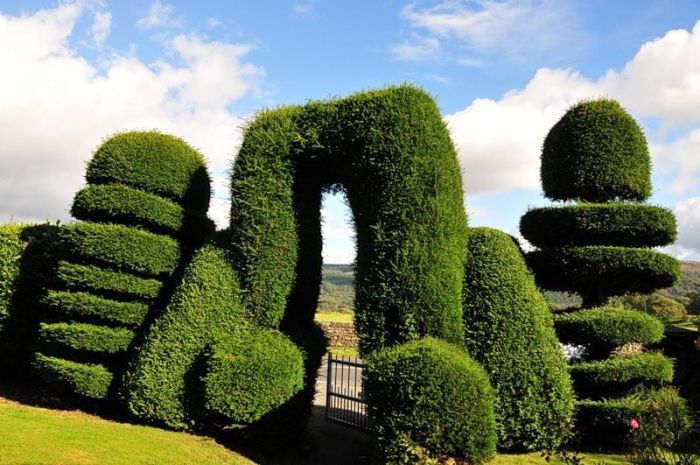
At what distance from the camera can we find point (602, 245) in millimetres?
8422

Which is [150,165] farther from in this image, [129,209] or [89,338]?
[89,338]

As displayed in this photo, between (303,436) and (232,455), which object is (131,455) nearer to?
(232,455)

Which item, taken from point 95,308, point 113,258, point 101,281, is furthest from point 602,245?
point 95,308

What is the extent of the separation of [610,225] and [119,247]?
808 centimetres

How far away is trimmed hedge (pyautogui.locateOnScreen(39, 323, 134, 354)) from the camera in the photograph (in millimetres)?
9047

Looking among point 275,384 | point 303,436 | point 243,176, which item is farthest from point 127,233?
point 303,436

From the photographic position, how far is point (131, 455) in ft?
22.3

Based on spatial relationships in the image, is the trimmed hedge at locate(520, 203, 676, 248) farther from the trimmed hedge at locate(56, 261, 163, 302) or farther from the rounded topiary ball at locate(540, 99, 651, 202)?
the trimmed hedge at locate(56, 261, 163, 302)

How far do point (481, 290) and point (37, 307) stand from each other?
948 cm

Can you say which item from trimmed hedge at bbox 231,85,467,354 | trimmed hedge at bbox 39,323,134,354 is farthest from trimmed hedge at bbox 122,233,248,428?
trimmed hedge at bbox 39,323,134,354

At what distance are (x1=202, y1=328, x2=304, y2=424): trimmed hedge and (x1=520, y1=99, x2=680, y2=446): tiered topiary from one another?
4337 millimetres

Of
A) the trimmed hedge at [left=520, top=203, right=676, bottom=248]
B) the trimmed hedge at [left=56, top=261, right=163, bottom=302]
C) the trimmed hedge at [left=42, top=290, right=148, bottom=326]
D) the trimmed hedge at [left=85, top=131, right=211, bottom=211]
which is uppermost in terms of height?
the trimmed hedge at [left=85, top=131, right=211, bottom=211]

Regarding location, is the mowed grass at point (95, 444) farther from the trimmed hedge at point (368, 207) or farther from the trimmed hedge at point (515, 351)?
the trimmed hedge at point (515, 351)

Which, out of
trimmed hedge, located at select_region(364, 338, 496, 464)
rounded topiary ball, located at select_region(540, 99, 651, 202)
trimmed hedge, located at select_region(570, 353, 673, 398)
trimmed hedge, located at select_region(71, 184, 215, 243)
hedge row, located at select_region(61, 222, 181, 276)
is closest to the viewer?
trimmed hedge, located at select_region(364, 338, 496, 464)
